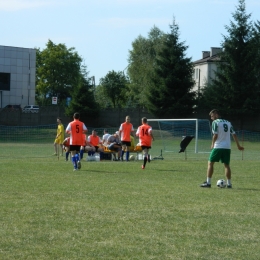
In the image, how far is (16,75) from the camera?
7931cm

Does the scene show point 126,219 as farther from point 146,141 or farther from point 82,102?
point 82,102

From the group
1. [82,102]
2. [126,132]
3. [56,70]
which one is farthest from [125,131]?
[56,70]

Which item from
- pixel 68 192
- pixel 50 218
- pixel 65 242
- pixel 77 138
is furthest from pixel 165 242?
pixel 77 138

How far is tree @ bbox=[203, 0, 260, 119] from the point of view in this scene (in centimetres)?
6044

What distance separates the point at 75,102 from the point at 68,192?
49.2 m

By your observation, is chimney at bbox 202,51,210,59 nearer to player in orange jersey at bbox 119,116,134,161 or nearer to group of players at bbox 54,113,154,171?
group of players at bbox 54,113,154,171

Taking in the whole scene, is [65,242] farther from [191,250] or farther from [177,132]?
[177,132]

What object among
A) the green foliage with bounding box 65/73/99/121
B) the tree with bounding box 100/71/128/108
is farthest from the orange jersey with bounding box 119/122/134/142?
the tree with bounding box 100/71/128/108

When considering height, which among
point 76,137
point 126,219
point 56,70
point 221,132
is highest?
point 56,70

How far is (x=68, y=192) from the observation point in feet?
44.1

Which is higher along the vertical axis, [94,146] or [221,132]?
[221,132]

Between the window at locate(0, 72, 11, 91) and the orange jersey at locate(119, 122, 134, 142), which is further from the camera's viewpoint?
the window at locate(0, 72, 11, 91)

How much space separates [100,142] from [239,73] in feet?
114

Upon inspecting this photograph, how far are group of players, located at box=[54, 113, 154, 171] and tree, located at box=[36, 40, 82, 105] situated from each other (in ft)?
247
